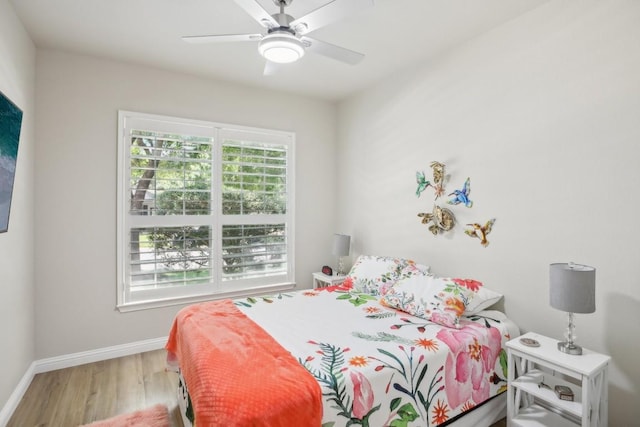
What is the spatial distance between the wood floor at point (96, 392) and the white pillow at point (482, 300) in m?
2.06

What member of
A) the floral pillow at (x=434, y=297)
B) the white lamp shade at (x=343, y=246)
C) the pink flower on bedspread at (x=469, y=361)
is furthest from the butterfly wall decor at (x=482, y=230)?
the white lamp shade at (x=343, y=246)

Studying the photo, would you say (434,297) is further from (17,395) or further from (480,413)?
(17,395)

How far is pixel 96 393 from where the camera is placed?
248 cm

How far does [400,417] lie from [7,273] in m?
2.55

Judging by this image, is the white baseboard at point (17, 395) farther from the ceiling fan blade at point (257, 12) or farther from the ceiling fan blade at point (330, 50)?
the ceiling fan blade at point (330, 50)

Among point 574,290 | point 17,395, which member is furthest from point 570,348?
point 17,395

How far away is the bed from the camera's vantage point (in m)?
1.42

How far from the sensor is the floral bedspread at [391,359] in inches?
62.0

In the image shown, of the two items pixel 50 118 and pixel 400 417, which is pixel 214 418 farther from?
pixel 50 118

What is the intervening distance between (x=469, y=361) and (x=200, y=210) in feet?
8.83

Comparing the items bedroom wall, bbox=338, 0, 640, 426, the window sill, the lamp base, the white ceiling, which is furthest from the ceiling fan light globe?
the window sill

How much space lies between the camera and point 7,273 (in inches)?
85.6

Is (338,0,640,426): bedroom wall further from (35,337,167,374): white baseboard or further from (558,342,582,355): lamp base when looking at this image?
(35,337,167,374): white baseboard

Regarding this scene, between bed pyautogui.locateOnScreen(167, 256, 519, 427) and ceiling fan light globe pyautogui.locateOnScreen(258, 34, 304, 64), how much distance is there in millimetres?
1653
